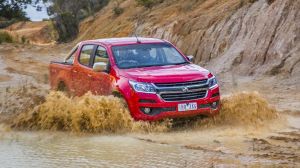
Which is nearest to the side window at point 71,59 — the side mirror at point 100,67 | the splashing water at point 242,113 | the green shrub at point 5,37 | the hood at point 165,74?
the side mirror at point 100,67

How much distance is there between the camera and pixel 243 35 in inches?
826

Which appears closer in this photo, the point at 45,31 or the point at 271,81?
the point at 271,81

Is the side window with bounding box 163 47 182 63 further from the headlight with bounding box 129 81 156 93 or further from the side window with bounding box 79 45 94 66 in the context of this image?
the headlight with bounding box 129 81 156 93

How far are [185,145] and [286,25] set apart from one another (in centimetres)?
1032

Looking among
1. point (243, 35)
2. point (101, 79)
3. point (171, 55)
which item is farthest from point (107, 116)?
point (243, 35)

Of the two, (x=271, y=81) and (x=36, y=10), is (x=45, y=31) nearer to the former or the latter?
(x=36, y=10)

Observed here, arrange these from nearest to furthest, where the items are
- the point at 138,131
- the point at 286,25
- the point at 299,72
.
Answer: the point at 138,131
the point at 299,72
the point at 286,25

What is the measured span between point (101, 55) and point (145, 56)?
0.84 meters

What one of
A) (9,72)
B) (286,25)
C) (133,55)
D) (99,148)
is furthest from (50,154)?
(9,72)

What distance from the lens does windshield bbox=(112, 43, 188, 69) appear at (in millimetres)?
11781

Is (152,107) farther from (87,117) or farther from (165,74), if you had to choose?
(87,117)

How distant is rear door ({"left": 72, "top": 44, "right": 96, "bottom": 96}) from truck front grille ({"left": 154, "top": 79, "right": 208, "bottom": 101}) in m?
1.97

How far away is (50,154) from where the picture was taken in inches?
366

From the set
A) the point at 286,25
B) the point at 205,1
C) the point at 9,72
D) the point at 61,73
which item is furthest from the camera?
the point at 205,1
